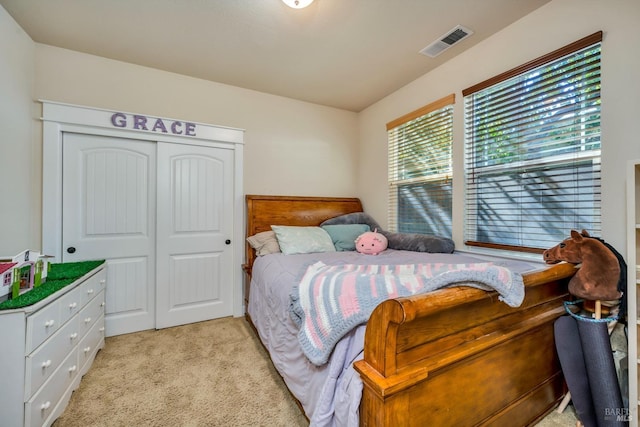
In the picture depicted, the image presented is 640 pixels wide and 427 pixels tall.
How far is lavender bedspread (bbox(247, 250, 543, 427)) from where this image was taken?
1007 mm

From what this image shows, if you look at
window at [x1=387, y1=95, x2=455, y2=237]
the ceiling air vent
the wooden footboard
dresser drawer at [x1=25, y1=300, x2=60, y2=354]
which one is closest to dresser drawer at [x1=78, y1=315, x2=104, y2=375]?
dresser drawer at [x1=25, y1=300, x2=60, y2=354]

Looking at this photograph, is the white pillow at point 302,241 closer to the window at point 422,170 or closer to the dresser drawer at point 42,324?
the window at point 422,170

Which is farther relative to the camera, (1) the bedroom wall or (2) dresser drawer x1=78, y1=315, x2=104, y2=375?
(2) dresser drawer x1=78, y1=315, x2=104, y2=375

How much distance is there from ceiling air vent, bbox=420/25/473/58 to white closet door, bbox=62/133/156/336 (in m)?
2.69

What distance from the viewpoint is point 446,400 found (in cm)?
103

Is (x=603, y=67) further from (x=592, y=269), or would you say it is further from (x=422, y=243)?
(x=422, y=243)

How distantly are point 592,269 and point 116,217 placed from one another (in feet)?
11.3

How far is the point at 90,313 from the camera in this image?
1907 mm

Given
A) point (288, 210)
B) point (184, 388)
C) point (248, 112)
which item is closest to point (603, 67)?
point (288, 210)

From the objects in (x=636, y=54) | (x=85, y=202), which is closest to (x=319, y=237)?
(x=85, y=202)

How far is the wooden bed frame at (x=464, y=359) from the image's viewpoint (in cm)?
85

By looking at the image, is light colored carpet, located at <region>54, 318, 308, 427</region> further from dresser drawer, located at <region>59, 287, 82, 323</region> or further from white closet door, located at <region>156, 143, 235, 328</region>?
dresser drawer, located at <region>59, 287, 82, 323</region>

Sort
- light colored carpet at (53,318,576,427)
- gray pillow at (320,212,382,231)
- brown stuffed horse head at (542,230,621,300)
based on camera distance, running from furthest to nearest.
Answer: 1. gray pillow at (320,212,382,231)
2. light colored carpet at (53,318,576,427)
3. brown stuffed horse head at (542,230,621,300)

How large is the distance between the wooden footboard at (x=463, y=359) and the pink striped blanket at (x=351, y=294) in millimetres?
59
